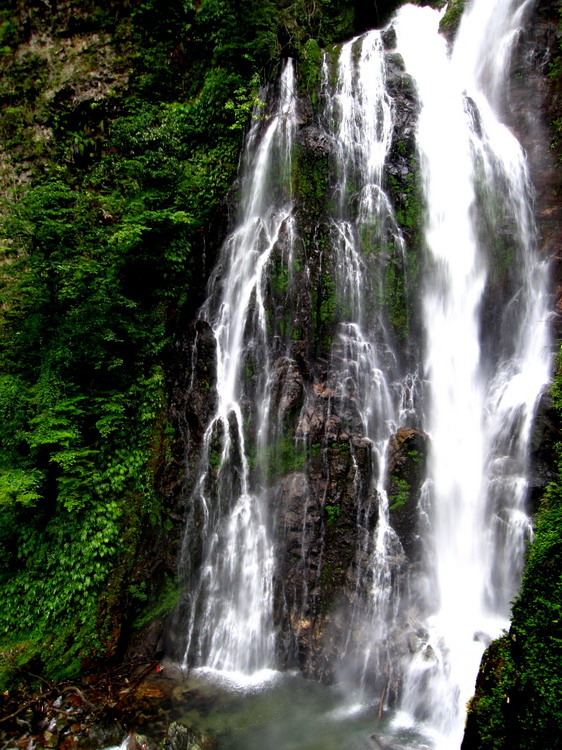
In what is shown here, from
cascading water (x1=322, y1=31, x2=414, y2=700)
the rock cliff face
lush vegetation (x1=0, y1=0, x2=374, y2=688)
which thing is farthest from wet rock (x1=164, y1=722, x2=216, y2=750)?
cascading water (x1=322, y1=31, x2=414, y2=700)

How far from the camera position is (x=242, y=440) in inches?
336

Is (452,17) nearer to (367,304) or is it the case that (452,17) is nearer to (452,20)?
(452,20)

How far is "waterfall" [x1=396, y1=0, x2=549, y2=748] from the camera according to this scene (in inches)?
277

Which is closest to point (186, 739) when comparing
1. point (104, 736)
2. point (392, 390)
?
point (104, 736)

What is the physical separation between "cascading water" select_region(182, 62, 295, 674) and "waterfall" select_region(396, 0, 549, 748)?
9.79 ft

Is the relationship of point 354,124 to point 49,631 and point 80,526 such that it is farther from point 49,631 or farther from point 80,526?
point 49,631

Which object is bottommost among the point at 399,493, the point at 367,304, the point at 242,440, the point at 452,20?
the point at 399,493

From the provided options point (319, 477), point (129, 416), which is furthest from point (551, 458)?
point (129, 416)

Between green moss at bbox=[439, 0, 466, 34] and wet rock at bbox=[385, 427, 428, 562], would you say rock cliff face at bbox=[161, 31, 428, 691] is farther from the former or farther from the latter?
green moss at bbox=[439, 0, 466, 34]

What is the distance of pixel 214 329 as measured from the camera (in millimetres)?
9445

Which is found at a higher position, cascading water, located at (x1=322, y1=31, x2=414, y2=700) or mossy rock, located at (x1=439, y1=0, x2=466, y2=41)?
mossy rock, located at (x1=439, y1=0, x2=466, y2=41)

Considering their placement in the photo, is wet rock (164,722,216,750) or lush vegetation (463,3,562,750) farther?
wet rock (164,722,216,750)

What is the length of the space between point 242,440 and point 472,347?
17.5ft

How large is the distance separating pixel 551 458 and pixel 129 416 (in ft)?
26.2
